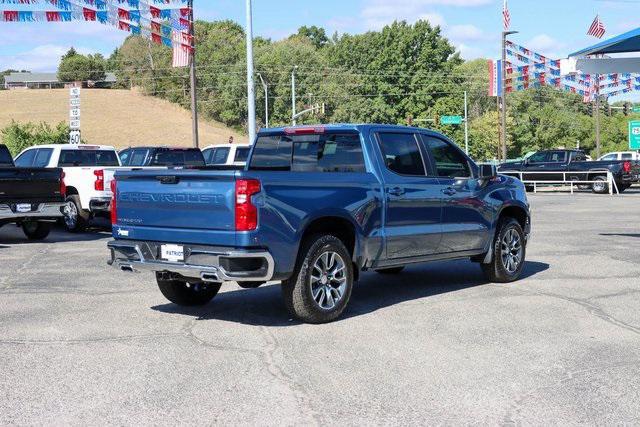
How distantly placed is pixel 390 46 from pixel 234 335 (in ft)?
340

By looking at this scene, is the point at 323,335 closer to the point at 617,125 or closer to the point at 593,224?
the point at 593,224

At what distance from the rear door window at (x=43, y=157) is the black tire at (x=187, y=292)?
11171 millimetres

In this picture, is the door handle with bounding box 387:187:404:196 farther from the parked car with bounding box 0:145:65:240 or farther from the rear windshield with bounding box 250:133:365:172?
the parked car with bounding box 0:145:65:240

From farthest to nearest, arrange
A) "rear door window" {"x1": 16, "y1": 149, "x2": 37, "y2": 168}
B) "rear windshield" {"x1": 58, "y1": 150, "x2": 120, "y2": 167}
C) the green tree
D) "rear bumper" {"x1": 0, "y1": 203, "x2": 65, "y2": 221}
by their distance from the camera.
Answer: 1. the green tree
2. "rear door window" {"x1": 16, "y1": 149, "x2": 37, "y2": 168}
3. "rear windshield" {"x1": 58, "y1": 150, "x2": 120, "y2": 167}
4. "rear bumper" {"x1": 0, "y1": 203, "x2": 65, "y2": 221}

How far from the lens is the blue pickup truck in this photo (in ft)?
25.2

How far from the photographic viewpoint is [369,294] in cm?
1016

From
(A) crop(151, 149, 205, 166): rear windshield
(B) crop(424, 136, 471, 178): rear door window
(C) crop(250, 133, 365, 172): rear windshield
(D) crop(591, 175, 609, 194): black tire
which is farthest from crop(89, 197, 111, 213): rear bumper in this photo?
(D) crop(591, 175, 609, 194): black tire

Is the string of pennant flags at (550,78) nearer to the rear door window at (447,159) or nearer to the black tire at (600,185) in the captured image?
the black tire at (600,185)

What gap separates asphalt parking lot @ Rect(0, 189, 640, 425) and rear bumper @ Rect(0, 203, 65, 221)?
4581 mm

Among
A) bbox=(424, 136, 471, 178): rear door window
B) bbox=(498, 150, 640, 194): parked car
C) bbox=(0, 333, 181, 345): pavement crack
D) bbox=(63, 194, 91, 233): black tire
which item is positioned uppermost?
bbox=(424, 136, 471, 178): rear door window

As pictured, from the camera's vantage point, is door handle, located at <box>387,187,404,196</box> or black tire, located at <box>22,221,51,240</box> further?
black tire, located at <box>22,221,51,240</box>

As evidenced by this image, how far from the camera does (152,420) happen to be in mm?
5227

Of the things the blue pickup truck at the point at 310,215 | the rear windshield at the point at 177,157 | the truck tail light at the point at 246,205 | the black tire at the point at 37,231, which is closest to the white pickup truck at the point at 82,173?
the black tire at the point at 37,231

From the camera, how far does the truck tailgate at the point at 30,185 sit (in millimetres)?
16062
